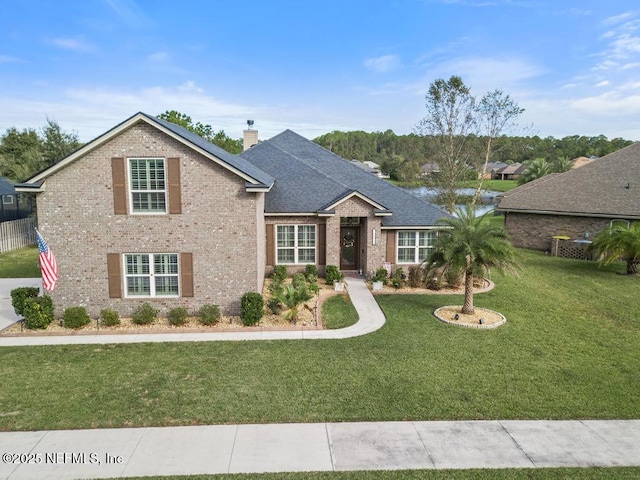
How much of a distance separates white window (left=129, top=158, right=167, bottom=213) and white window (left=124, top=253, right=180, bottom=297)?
5.37 feet

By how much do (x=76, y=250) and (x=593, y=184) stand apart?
29.2 meters

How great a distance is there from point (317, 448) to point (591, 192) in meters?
27.0

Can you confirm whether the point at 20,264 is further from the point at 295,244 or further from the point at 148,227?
the point at 295,244

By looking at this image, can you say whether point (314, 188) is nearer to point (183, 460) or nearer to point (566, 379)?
point (566, 379)

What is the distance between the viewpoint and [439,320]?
15188 mm

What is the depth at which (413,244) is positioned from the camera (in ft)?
68.7

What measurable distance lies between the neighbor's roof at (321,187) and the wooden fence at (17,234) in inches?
672

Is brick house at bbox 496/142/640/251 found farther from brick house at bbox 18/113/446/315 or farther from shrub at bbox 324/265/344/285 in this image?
brick house at bbox 18/113/446/315

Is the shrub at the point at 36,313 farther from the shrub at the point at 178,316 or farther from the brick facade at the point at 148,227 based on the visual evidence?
the shrub at the point at 178,316

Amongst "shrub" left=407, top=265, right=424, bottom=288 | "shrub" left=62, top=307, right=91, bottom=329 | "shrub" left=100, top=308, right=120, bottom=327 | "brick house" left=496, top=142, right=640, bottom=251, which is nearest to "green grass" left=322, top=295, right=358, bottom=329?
"shrub" left=407, top=265, right=424, bottom=288

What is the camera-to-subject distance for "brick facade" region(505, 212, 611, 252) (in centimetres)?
2700

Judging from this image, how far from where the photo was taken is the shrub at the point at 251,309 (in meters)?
14.6

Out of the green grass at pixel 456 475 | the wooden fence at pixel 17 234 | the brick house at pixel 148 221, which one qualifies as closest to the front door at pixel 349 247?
the brick house at pixel 148 221

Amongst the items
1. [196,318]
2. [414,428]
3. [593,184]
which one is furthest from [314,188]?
[593,184]
